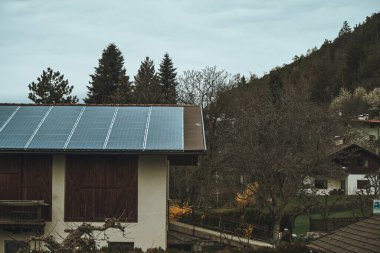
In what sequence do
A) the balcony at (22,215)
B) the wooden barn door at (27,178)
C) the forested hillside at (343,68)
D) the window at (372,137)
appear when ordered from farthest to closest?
the forested hillside at (343,68), the window at (372,137), the wooden barn door at (27,178), the balcony at (22,215)

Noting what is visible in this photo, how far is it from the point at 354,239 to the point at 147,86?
144 feet

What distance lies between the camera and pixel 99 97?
64.0 metres

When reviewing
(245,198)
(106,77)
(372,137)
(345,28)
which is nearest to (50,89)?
(106,77)

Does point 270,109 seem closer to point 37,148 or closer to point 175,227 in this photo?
point 175,227

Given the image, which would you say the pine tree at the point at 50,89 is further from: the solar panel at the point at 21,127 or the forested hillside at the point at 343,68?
the forested hillside at the point at 343,68

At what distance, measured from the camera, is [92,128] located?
2047 centimetres

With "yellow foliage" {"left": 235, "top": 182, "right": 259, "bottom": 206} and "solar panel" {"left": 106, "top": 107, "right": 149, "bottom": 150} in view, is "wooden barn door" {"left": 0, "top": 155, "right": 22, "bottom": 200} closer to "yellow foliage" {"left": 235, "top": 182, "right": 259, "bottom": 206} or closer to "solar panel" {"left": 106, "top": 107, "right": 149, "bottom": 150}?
"solar panel" {"left": 106, "top": 107, "right": 149, "bottom": 150}

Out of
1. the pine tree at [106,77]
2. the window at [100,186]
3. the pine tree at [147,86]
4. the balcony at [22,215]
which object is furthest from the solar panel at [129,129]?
the pine tree at [106,77]

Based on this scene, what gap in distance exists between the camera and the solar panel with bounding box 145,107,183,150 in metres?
19.0

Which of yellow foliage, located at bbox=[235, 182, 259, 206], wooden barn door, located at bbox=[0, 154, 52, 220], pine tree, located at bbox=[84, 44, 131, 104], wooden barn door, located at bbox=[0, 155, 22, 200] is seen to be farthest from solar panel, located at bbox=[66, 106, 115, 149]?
pine tree, located at bbox=[84, 44, 131, 104]

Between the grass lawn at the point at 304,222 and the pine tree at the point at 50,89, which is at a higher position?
the pine tree at the point at 50,89

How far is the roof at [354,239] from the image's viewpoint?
42.3 feet

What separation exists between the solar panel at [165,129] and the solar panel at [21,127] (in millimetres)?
4722

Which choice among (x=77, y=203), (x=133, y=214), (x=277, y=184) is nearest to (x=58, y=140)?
(x=77, y=203)
